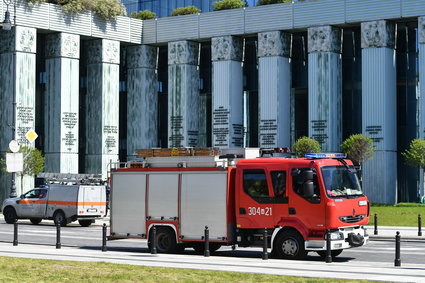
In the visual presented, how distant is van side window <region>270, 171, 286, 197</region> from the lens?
70.9 ft

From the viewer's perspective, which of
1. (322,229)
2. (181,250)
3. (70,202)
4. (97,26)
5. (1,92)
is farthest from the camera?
(97,26)

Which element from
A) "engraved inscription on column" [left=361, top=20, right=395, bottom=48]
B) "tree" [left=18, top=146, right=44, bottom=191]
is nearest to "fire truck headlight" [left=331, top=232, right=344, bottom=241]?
"tree" [left=18, top=146, right=44, bottom=191]

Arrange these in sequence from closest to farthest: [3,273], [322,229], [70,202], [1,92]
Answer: [3,273], [322,229], [70,202], [1,92]

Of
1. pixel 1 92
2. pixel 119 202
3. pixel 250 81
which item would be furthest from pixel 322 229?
pixel 250 81

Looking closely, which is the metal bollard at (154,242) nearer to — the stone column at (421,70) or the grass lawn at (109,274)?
the grass lawn at (109,274)

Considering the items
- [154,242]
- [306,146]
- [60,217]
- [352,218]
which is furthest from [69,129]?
[352,218]

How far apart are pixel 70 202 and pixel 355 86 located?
98.9 ft

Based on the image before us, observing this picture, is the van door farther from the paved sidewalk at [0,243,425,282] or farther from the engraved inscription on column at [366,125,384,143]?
the engraved inscription on column at [366,125,384,143]

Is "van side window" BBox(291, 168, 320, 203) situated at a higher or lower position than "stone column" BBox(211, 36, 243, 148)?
A: lower

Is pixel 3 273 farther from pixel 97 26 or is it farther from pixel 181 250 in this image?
pixel 97 26

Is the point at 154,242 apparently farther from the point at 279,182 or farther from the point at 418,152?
the point at 418,152

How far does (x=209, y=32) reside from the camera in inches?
2549

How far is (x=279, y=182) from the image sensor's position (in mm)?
21688

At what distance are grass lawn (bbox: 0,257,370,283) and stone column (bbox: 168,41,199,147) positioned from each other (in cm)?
4576
